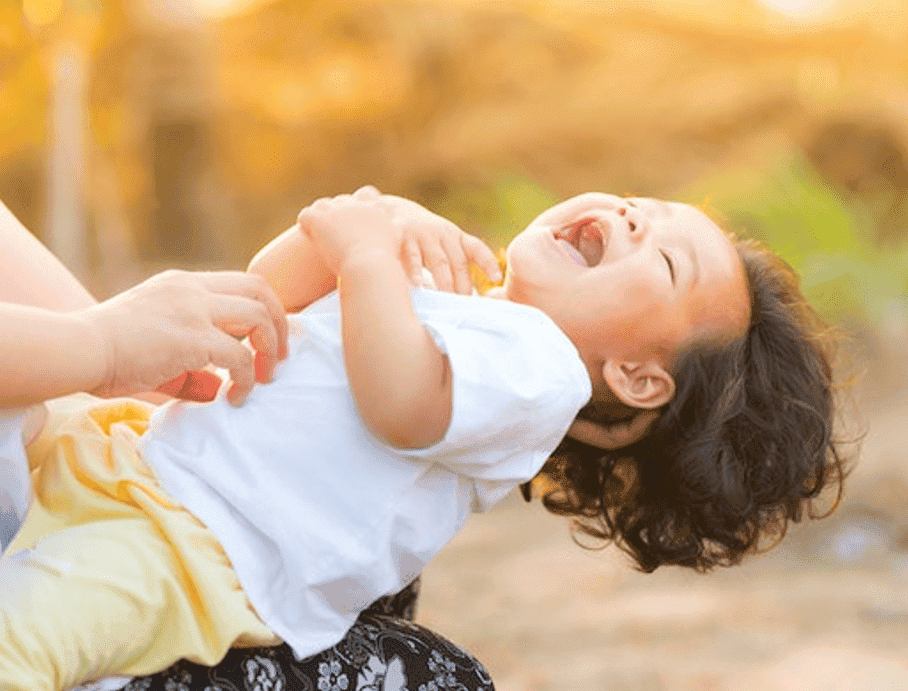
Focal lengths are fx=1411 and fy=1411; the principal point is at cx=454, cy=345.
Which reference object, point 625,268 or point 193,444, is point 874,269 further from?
point 193,444

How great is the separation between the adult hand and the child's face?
0.34m

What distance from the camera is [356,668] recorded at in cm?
139

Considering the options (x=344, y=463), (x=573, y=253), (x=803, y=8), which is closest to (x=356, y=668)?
(x=344, y=463)

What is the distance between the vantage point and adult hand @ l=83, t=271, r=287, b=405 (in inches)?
50.7

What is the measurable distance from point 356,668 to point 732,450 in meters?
0.57

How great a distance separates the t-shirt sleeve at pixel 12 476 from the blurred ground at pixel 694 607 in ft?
5.31

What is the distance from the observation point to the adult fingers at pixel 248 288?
138cm

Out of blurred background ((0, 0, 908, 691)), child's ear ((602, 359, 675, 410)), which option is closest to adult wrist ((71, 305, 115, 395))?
child's ear ((602, 359, 675, 410))

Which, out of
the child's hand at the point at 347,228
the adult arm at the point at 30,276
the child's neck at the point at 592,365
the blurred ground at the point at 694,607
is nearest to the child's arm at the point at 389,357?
the child's hand at the point at 347,228

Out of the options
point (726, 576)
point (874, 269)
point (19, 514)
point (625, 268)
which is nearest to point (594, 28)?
point (874, 269)

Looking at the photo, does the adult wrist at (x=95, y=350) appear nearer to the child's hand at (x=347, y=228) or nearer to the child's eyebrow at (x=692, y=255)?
the child's hand at (x=347, y=228)

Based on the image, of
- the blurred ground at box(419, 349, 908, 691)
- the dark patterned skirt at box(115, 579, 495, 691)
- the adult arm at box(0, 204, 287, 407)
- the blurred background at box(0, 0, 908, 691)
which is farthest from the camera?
the blurred background at box(0, 0, 908, 691)

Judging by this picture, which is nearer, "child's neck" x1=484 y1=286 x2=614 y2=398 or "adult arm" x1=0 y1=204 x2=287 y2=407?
"adult arm" x1=0 y1=204 x2=287 y2=407

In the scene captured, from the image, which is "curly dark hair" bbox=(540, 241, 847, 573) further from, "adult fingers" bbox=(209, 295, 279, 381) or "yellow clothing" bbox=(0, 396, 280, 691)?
"yellow clothing" bbox=(0, 396, 280, 691)
